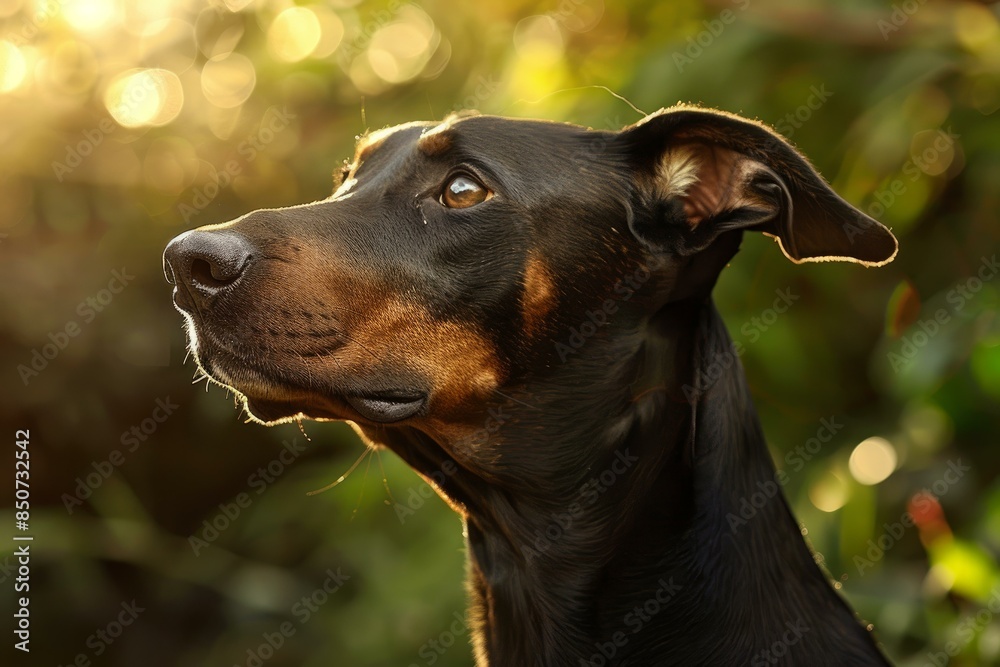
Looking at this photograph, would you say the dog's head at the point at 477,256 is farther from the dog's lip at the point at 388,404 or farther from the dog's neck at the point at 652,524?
the dog's neck at the point at 652,524

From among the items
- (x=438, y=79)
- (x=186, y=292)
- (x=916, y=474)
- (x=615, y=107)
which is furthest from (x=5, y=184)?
(x=916, y=474)

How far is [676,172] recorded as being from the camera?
2.54 m

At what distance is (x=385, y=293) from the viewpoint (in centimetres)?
230

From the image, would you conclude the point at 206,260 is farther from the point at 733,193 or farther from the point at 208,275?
the point at 733,193

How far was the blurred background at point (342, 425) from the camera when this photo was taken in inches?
143
